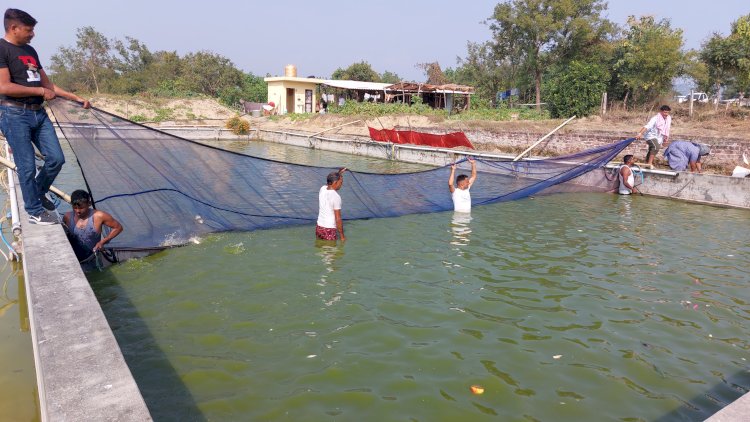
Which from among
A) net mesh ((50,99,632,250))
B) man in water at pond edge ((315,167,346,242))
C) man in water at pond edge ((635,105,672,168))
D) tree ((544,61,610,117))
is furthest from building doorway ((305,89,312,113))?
man in water at pond edge ((315,167,346,242))

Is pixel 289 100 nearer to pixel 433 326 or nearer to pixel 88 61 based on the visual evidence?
pixel 88 61

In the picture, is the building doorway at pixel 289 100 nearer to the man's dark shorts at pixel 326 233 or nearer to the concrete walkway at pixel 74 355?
the man's dark shorts at pixel 326 233

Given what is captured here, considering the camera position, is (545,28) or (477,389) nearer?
(477,389)

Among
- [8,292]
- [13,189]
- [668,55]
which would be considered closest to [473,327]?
[8,292]

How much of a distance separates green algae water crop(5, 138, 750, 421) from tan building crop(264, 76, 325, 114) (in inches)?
1176

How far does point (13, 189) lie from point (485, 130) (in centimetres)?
1595

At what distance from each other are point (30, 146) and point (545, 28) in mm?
28247

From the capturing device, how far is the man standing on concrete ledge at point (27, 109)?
13.6 feet

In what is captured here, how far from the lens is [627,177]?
1173 cm

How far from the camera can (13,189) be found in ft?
19.2

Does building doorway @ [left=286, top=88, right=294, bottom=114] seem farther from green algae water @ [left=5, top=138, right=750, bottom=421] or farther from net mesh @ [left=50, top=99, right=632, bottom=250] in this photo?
green algae water @ [left=5, top=138, right=750, bottom=421]

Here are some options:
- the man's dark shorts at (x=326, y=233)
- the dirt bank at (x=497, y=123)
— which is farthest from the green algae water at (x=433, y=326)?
the dirt bank at (x=497, y=123)


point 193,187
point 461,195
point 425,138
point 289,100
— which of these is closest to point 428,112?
point 425,138

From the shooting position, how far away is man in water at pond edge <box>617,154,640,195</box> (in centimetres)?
1170
